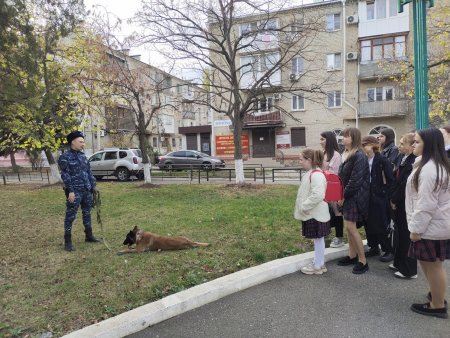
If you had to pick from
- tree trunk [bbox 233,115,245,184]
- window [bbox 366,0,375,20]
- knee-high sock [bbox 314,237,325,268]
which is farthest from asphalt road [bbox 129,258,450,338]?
window [bbox 366,0,375,20]

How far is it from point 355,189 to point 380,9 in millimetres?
28067

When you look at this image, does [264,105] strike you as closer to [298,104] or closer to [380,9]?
[298,104]

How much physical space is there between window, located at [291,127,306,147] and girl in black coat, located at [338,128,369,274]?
25814 mm

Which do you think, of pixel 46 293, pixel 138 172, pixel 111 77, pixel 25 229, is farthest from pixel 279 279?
pixel 138 172

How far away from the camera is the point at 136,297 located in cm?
376

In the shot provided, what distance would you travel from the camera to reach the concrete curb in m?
3.07

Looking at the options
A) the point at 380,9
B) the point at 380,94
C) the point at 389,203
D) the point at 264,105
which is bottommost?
the point at 389,203

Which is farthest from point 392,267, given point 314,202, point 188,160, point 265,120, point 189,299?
point 265,120

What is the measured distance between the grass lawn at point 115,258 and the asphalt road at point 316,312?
0.64 metres

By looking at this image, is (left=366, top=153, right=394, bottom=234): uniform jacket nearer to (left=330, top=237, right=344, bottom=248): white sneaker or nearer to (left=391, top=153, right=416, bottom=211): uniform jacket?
(left=391, top=153, right=416, bottom=211): uniform jacket

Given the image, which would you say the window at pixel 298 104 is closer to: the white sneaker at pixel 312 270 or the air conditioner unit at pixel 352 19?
the air conditioner unit at pixel 352 19

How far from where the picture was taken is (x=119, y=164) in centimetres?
1973

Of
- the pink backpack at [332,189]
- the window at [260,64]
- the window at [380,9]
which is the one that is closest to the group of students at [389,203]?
the pink backpack at [332,189]

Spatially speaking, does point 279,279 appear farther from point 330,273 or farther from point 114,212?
point 114,212
